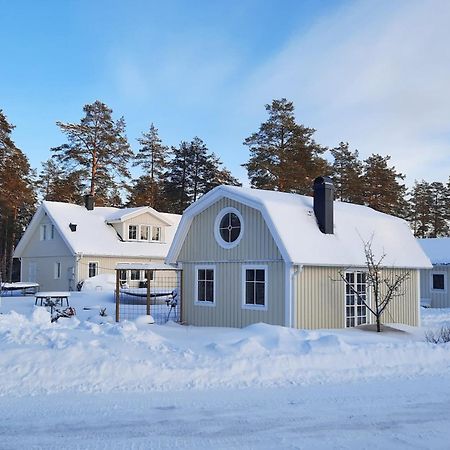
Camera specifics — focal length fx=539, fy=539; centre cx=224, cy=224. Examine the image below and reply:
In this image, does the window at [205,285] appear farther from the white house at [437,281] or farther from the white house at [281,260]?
the white house at [437,281]

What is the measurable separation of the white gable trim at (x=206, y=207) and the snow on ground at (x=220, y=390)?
11.0 feet

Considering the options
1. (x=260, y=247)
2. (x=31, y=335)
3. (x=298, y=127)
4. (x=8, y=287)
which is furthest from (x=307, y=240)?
(x=298, y=127)

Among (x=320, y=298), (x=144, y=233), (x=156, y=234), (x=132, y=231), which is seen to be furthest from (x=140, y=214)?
(x=320, y=298)

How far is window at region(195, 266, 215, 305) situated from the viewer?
55.4 ft

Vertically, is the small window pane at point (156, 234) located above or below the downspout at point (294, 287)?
above

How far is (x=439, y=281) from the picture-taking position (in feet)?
94.3

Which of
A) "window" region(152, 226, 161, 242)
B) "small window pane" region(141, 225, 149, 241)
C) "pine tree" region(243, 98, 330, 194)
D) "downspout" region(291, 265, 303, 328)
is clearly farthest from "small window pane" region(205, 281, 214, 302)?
"pine tree" region(243, 98, 330, 194)

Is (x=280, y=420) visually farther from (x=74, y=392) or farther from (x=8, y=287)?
(x=8, y=287)

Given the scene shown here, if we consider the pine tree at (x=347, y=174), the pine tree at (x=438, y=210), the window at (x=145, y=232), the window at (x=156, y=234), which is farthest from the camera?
the pine tree at (x=438, y=210)

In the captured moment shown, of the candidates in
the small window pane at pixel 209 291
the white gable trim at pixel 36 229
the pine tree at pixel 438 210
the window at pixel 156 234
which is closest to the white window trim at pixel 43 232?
the white gable trim at pixel 36 229

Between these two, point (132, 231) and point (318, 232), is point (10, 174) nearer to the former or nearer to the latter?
point (132, 231)

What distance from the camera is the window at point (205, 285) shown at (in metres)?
16.9

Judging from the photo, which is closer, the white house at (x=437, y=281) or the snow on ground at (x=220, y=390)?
the snow on ground at (x=220, y=390)

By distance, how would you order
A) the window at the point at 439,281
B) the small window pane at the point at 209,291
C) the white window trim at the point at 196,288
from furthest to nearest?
the window at the point at 439,281 → the small window pane at the point at 209,291 → the white window trim at the point at 196,288
